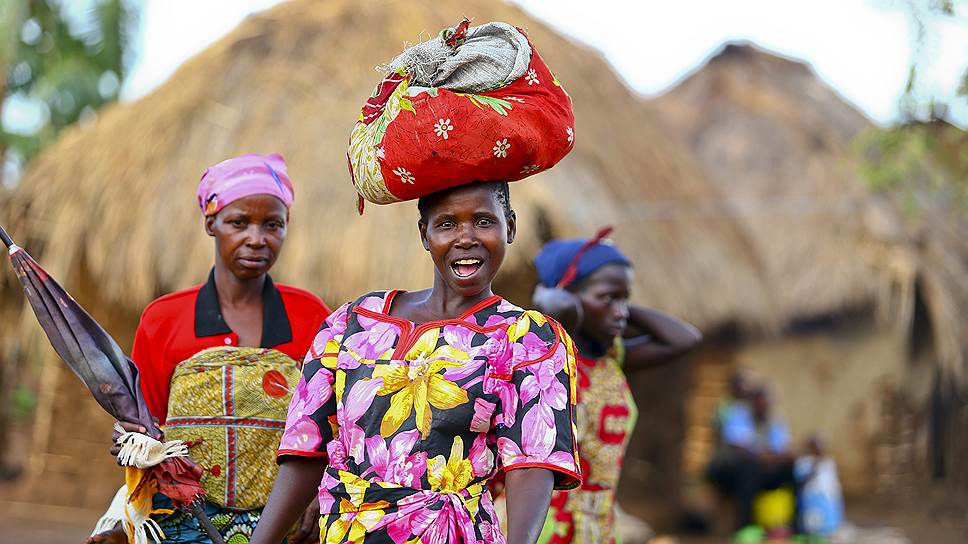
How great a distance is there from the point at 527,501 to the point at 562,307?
6.43 feet

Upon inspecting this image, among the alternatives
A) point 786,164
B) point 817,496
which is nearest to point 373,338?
point 817,496

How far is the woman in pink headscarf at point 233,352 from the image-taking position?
3289 millimetres

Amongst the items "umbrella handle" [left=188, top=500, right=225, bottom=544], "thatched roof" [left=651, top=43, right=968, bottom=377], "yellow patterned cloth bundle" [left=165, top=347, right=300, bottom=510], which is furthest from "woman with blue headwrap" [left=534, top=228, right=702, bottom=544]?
"thatched roof" [left=651, top=43, right=968, bottom=377]

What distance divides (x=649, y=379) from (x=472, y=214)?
10026 millimetres

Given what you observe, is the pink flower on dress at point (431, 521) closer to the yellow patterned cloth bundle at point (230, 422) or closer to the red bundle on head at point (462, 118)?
the red bundle on head at point (462, 118)

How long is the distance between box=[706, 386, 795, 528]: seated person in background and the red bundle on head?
972cm

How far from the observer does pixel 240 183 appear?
355 cm

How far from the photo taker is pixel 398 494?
249cm

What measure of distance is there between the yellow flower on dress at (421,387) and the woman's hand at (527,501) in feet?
0.65

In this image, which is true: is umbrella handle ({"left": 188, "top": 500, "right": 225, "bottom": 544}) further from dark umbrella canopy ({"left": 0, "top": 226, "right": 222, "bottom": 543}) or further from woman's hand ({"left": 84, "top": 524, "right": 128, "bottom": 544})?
woman's hand ({"left": 84, "top": 524, "right": 128, "bottom": 544})

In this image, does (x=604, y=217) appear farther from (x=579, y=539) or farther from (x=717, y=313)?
(x=579, y=539)

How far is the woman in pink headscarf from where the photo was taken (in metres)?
3.29

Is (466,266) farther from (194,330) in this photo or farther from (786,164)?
(786,164)

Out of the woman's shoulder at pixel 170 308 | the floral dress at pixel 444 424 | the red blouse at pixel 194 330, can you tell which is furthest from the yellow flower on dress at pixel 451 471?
the woman's shoulder at pixel 170 308
